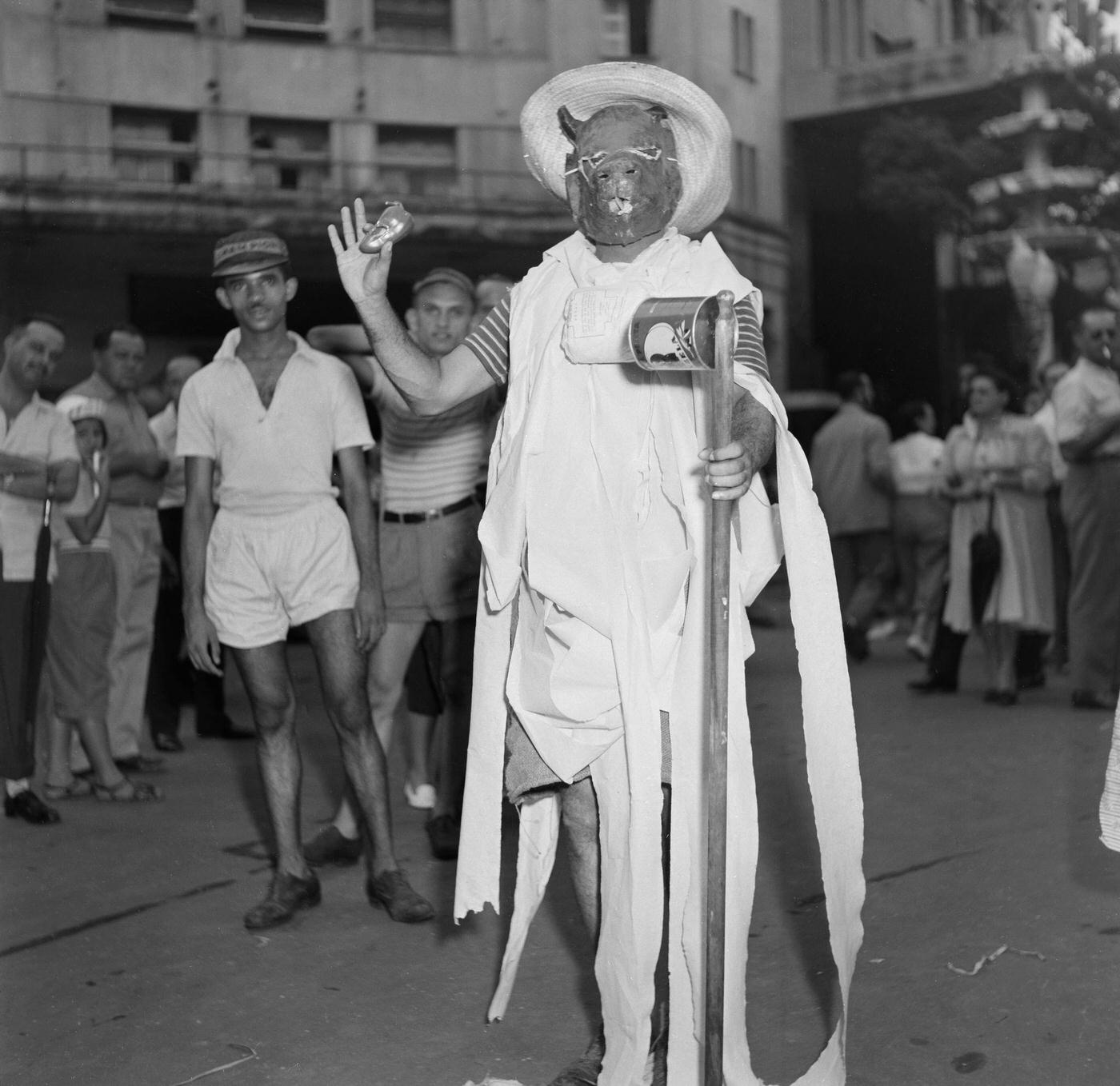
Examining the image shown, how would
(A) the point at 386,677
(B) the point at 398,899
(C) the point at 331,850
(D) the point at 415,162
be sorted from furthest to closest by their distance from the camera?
(D) the point at 415,162
(A) the point at 386,677
(C) the point at 331,850
(B) the point at 398,899

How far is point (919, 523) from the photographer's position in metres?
11.4

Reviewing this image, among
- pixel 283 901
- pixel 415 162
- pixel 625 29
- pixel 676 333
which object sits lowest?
pixel 283 901

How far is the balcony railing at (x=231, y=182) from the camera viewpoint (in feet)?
52.1

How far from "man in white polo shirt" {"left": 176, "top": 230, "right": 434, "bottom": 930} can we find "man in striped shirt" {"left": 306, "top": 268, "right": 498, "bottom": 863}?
24.9 inches

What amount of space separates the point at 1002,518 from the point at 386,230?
6701 millimetres

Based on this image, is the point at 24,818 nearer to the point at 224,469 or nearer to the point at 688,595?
the point at 224,469

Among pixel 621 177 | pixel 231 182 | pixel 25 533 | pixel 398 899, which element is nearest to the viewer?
pixel 621 177

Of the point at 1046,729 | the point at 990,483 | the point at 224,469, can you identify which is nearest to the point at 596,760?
the point at 224,469

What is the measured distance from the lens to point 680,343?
2814 millimetres

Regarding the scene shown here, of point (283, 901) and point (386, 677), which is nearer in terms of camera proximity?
point (283, 901)

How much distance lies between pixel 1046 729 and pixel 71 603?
453 cm

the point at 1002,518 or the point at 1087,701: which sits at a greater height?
the point at 1002,518

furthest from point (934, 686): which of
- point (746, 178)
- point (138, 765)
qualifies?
point (138, 765)

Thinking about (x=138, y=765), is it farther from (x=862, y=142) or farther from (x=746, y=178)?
(x=862, y=142)
